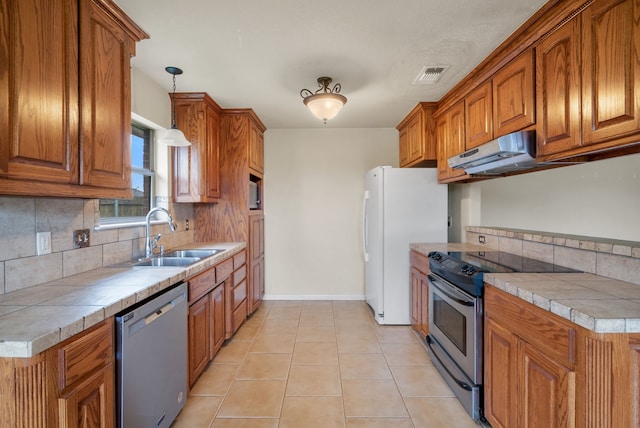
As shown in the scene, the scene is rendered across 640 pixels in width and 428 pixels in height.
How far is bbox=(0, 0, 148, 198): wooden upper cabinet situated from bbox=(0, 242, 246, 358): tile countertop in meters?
0.46

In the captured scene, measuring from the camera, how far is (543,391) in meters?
1.31

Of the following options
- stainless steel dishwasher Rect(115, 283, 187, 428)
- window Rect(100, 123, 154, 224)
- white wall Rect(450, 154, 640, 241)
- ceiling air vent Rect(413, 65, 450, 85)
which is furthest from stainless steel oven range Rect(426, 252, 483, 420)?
window Rect(100, 123, 154, 224)

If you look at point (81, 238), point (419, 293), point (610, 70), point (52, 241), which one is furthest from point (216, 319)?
point (610, 70)

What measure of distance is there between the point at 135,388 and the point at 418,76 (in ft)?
9.30

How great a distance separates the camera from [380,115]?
3.68m

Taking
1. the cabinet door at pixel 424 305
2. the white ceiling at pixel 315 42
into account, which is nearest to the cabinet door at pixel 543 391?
the cabinet door at pixel 424 305

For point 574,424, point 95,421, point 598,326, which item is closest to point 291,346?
point 95,421

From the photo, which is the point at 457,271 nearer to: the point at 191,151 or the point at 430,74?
the point at 430,74

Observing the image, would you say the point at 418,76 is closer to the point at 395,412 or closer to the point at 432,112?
the point at 432,112

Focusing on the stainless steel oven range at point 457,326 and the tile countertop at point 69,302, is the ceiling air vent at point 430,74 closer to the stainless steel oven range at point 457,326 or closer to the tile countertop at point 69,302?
the stainless steel oven range at point 457,326

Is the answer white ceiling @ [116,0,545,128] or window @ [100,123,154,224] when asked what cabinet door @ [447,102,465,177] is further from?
window @ [100,123,154,224]

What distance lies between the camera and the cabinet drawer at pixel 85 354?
104 cm

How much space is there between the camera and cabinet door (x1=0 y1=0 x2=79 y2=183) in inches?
44.3

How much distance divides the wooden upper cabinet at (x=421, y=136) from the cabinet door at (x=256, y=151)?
6.07 ft
